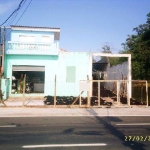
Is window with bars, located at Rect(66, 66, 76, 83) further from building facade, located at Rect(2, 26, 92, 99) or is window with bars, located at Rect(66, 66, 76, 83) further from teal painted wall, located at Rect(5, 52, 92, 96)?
teal painted wall, located at Rect(5, 52, 92, 96)

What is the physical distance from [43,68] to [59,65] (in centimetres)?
151

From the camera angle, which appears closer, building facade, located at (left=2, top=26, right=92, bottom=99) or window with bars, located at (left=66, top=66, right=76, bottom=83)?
building facade, located at (left=2, top=26, right=92, bottom=99)

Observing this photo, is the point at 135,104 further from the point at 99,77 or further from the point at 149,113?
the point at 99,77

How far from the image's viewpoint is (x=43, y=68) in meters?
18.1

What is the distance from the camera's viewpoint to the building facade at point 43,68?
17500 millimetres

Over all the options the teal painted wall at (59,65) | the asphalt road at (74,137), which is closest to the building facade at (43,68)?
the teal painted wall at (59,65)

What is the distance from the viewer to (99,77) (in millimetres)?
31031

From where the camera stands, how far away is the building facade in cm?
1750

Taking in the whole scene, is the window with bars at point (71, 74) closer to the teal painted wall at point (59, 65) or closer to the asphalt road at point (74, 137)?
the teal painted wall at point (59, 65)
